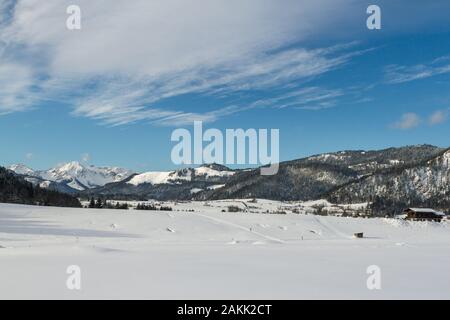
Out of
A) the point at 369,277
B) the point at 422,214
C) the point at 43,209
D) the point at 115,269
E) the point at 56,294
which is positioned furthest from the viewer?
the point at 422,214

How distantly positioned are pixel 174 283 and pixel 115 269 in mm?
4835

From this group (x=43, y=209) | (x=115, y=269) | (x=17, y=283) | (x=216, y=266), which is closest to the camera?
A: (x=17, y=283)

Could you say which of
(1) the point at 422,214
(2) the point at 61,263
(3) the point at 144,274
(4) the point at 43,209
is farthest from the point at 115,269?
(1) the point at 422,214

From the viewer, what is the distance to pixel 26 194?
567 feet

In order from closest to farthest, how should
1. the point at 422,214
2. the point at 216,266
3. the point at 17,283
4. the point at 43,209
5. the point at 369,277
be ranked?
1. the point at 17,283
2. the point at 369,277
3. the point at 216,266
4. the point at 43,209
5. the point at 422,214

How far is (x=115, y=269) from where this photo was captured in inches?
865

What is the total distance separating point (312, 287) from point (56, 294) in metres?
→ 8.90

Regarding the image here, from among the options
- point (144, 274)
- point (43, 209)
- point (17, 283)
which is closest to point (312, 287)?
point (144, 274)

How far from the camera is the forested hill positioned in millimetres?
166625

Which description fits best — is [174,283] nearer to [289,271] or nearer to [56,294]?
[56,294]

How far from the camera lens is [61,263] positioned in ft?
Answer: 81.1

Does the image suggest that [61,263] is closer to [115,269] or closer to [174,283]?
[115,269]

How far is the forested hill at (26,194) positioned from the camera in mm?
166625
